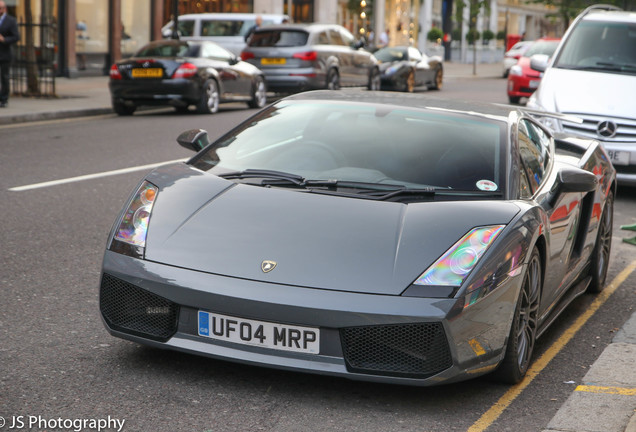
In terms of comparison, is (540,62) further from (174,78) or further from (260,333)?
(260,333)

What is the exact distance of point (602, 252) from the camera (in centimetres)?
638

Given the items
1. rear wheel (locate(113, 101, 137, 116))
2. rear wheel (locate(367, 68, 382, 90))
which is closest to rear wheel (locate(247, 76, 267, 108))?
rear wheel (locate(113, 101, 137, 116))

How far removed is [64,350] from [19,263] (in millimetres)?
1849

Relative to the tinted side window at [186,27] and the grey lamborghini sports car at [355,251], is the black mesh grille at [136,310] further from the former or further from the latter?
the tinted side window at [186,27]

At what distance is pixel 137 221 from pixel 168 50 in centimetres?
1494

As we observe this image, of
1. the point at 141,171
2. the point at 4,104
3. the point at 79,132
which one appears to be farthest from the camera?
the point at 4,104

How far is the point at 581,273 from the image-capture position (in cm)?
589

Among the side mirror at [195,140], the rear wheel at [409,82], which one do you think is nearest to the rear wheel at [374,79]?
the rear wheel at [409,82]

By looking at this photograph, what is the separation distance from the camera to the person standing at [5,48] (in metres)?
A: 17.1

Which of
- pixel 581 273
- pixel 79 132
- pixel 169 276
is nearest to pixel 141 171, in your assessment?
pixel 79 132

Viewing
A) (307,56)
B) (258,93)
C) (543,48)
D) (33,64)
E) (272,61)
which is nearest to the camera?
(33,64)

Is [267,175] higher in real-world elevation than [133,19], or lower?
lower

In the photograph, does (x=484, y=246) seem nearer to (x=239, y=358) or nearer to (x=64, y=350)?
(x=239, y=358)

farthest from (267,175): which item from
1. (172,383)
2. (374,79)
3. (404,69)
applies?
(404,69)
